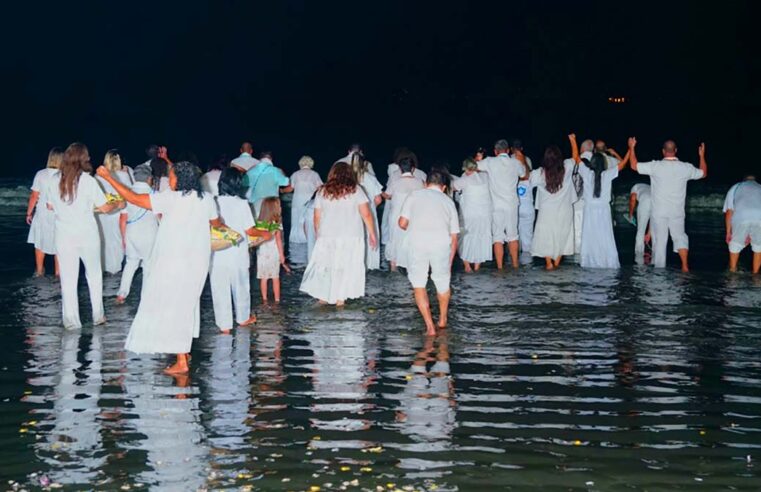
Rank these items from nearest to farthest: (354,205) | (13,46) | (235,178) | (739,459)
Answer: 1. (739,459)
2. (235,178)
3. (354,205)
4. (13,46)

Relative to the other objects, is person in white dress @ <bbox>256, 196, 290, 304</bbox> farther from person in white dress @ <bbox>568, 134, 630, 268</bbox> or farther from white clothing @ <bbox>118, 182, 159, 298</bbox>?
person in white dress @ <bbox>568, 134, 630, 268</bbox>

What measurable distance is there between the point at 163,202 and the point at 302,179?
29.5 feet

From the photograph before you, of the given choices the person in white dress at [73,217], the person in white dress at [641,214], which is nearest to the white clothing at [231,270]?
the person in white dress at [73,217]

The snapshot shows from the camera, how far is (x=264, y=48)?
308ft

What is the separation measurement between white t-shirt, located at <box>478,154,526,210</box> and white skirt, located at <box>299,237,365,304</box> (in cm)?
399

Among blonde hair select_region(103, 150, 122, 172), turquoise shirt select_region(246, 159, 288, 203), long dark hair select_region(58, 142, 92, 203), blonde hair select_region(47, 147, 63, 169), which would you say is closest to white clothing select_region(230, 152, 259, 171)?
turquoise shirt select_region(246, 159, 288, 203)

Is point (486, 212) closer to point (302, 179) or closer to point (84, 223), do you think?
point (302, 179)

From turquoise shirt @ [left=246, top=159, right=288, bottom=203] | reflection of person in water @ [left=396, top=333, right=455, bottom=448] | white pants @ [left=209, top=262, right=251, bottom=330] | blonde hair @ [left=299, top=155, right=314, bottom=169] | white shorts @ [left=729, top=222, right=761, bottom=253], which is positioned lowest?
reflection of person in water @ [left=396, top=333, right=455, bottom=448]

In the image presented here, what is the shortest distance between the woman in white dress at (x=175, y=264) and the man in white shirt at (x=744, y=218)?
8.34m

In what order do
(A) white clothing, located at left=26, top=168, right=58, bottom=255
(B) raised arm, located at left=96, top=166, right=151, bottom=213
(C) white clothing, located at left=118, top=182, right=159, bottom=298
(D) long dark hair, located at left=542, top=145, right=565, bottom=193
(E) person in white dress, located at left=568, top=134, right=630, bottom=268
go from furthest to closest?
1. (E) person in white dress, located at left=568, top=134, right=630, bottom=268
2. (A) white clothing, located at left=26, top=168, right=58, bottom=255
3. (D) long dark hair, located at left=542, top=145, right=565, bottom=193
4. (C) white clothing, located at left=118, top=182, right=159, bottom=298
5. (B) raised arm, located at left=96, top=166, right=151, bottom=213

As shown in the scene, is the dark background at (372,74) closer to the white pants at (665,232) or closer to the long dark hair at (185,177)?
the white pants at (665,232)

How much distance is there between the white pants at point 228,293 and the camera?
40.1ft

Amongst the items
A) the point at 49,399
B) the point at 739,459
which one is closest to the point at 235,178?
the point at 49,399

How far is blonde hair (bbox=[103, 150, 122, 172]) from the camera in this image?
14516mm
